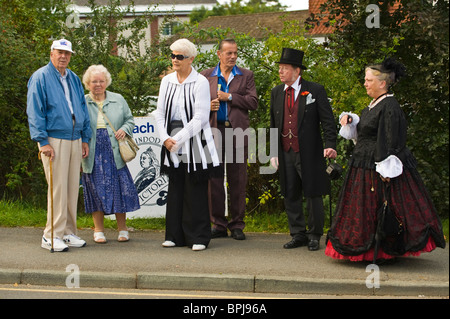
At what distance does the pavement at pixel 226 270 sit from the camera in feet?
22.1

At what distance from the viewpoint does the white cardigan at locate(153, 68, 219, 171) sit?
314 inches

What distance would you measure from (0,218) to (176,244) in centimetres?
296

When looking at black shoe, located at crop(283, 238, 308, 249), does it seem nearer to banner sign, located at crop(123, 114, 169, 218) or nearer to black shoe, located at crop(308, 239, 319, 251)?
black shoe, located at crop(308, 239, 319, 251)

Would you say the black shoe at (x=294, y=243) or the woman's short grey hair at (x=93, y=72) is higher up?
the woman's short grey hair at (x=93, y=72)

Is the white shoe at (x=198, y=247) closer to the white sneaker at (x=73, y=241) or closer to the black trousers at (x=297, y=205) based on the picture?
the black trousers at (x=297, y=205)

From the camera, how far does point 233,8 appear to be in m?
64.2

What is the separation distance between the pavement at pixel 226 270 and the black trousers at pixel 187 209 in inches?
6.3

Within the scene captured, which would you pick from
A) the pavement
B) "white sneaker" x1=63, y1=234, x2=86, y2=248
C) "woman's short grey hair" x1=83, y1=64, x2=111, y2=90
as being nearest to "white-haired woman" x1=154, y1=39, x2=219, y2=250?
the pavement

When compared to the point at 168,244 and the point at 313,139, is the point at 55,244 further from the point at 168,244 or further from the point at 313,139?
the point at 313,139

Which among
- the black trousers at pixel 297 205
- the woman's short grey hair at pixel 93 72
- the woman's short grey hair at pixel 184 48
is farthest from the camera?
the woman's short grey hair at pixel 93 72

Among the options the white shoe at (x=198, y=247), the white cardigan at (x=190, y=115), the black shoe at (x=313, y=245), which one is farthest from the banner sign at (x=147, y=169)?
the black shoe at (x=313, y=245)

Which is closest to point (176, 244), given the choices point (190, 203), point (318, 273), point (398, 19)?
point (190, 203)

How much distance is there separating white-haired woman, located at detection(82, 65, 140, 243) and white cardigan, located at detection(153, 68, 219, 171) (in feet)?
2.16

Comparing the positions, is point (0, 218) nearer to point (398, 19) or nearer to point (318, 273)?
point (318, 273)
